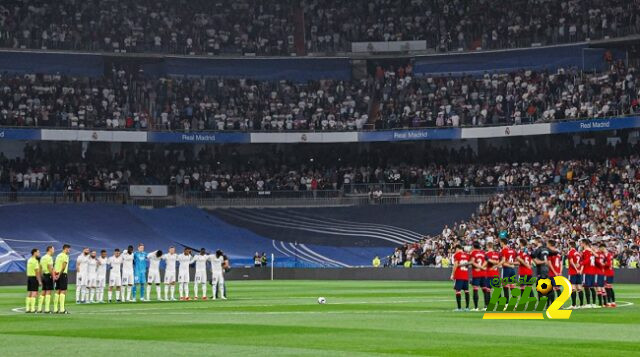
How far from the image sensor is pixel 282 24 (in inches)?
3521

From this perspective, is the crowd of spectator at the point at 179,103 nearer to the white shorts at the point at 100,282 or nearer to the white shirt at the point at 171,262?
the white shirt at the point at 171,262

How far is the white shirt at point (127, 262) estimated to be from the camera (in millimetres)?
43219

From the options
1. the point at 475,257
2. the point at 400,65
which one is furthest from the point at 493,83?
the point at 475,257

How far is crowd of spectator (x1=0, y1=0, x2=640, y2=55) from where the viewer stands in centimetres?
8269

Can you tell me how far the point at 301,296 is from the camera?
46000 millimetres

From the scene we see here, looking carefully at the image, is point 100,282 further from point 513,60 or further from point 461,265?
point 513,60

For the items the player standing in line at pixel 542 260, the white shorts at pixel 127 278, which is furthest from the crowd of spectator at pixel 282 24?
the player standing in line at pixel 542 260

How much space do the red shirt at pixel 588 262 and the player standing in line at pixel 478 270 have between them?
327 centimetres

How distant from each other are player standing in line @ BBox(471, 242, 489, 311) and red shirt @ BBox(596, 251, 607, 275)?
3543 millimetres

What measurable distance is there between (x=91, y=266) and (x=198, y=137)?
40835 millimetres

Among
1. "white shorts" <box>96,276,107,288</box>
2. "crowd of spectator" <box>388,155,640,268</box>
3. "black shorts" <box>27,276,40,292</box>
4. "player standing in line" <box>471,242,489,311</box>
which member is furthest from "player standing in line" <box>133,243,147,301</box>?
"crowd of spectator" <box>388,155,640,268</box>

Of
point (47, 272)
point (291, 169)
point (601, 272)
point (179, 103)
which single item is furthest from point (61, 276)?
point (291, 169)

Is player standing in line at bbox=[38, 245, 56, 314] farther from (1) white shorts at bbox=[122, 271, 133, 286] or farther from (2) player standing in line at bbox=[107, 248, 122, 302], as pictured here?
(1) white shorts at bbox=[122, 271, 133, 286]

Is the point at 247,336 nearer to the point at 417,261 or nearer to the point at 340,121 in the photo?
the point at 417,261
